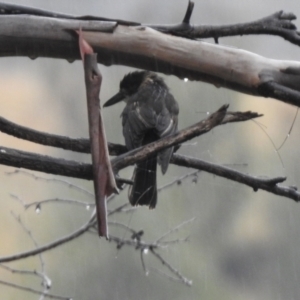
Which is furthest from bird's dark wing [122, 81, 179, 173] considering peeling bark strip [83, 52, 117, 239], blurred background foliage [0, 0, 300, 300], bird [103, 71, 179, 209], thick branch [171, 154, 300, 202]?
blurred background foliage [0, 0, 300, 300]

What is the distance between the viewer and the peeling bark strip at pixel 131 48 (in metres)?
1.14

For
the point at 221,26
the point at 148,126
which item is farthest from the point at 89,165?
the point at 148,126

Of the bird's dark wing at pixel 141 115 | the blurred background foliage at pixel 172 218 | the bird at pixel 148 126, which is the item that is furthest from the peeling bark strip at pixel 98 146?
the blurred background foliage at pixel 172 218

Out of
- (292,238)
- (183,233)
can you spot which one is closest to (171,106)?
(183,233)

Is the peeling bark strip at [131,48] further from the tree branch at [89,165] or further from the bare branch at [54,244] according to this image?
the bare branch at [54,244]

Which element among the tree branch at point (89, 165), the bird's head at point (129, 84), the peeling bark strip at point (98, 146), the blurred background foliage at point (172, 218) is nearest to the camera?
the peeling bark strip at point (98, 146)

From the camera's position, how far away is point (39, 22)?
3.93 feet

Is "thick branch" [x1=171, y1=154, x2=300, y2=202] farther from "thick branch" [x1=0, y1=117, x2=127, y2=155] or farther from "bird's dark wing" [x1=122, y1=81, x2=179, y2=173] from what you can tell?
"bird's dark wing" [x1=122, y1=81, x2=179, y2=173]

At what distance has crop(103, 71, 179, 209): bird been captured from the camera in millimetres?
2170

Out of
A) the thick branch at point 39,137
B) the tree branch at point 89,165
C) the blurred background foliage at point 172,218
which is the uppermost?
the tree branch at point 89,165

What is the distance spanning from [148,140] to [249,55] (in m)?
1.19

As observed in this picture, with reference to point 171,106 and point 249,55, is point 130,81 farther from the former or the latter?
point 249,55

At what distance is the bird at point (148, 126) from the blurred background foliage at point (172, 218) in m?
1.33

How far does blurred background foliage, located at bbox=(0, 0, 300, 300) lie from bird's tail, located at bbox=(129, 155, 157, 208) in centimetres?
168
